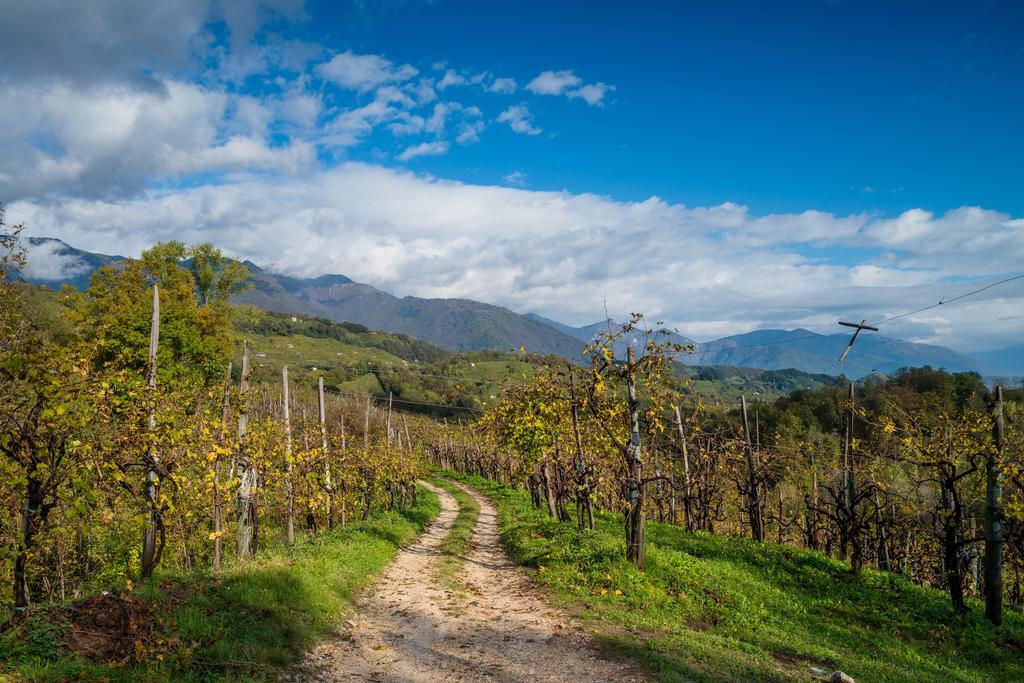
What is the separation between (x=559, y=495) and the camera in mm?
30906

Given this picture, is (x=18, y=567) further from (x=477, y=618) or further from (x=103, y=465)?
(x=477, y=618)

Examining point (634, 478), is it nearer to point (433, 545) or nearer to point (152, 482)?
point (433, 545)

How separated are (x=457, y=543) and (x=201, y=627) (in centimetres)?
1664

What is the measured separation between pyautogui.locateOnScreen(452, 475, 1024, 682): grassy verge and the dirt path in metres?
1.02

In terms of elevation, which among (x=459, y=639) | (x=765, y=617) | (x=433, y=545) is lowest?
(x=433, y=545)

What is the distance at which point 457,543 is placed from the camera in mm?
26984

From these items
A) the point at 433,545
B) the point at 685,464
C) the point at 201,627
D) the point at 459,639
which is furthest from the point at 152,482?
the point at 685,464

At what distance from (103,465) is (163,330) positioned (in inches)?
1447

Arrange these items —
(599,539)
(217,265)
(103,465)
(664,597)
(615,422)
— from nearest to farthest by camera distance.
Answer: (103,465) < (664,597) < (615,422) < (599,539) < (217,265)

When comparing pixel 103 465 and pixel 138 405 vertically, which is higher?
pixel 138 405

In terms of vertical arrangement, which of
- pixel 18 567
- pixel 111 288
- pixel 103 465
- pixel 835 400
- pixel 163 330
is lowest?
pixel 835 400

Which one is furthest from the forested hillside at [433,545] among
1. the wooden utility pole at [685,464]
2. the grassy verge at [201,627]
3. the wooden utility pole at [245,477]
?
the wooden utility pole at [685,464]

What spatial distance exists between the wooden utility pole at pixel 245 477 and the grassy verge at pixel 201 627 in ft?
9.36

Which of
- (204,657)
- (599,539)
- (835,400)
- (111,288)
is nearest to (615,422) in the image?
(599,539)
